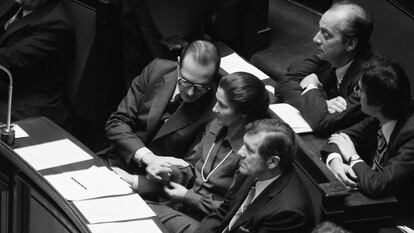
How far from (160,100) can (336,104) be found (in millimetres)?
732

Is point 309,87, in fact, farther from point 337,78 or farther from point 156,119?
point 156,119

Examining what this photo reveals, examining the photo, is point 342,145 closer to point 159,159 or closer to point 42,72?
point 159,159

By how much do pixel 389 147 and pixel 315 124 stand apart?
0.37 m

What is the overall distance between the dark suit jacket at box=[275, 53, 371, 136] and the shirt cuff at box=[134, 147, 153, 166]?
23.3 inches

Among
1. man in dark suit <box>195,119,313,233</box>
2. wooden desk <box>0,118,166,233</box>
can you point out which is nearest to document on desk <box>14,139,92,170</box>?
wooden desk <box>0,118,166,233</box>

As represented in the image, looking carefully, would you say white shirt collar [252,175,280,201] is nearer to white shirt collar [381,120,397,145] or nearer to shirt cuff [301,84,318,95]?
white shirt collar [381,120,397,145]

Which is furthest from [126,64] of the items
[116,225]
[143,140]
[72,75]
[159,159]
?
[116,225]

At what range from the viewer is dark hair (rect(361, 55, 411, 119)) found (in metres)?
Result: 3.09

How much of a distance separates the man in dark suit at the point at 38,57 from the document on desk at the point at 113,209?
1344mm

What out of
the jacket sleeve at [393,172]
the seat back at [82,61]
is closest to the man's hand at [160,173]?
the jacket sleeve at [393,172]

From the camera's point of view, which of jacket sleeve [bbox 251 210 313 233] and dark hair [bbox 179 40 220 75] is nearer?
jacket sleeve [bbox 251 210 313 233]

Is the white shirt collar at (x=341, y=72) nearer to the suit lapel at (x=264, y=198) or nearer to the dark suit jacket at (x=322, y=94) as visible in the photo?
the dark suit jacket at (x=322, y=94)

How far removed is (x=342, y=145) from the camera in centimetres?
319

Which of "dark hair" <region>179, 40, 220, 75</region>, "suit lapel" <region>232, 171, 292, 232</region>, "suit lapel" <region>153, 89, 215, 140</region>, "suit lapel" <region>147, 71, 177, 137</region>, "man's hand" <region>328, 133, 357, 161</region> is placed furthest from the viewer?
"suit lapel" <region>147, 71, 177, 137</region>
